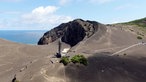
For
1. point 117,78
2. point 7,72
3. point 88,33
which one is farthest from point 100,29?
point 117,78

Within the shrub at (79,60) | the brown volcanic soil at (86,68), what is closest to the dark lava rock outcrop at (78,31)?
the brown volcanic soil at (86,68)

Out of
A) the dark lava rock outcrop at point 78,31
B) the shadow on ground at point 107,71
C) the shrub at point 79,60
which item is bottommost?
the shadow on ground at point 107,71

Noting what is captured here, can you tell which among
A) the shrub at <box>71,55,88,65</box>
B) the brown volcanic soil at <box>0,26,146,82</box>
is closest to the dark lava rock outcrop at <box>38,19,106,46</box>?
the brown volcanic soil at <box>0,26,146,82</box>

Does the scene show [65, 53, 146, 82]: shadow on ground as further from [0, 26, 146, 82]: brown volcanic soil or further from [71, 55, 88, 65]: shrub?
[71, 55, 88, 65]: shrub

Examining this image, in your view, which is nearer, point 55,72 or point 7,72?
point 55,72

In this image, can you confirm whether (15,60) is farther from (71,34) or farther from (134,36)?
(134,36)

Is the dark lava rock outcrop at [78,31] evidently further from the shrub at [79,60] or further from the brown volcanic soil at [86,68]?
the shrub at [79,60]

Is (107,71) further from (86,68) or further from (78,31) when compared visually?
(78,31)

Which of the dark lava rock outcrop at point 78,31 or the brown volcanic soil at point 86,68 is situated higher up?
the dark lava rock outcrop at point 78,31
